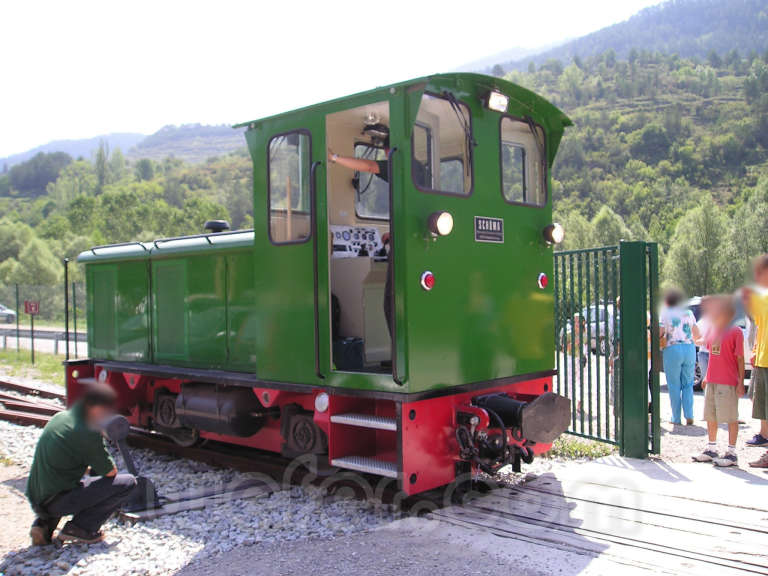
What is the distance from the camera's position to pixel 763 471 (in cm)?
590

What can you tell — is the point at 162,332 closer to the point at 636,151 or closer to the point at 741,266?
the point at 741,266

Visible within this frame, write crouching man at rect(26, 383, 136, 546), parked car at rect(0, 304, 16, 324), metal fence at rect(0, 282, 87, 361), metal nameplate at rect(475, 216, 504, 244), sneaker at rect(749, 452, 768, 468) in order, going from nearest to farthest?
crouching man at rect(26, 383, 136, 546) → metal nameplate at rect(475, 216, 504, 244) → sneaker at rect(749, 452, 768, 468) → metal fence at rect(0, 282, 87, 361) → parked car at rect(0, 304, 16, 324)

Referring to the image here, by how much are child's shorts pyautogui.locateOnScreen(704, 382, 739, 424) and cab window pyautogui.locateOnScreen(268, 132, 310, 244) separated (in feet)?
14.7

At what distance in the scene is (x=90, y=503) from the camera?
480cm

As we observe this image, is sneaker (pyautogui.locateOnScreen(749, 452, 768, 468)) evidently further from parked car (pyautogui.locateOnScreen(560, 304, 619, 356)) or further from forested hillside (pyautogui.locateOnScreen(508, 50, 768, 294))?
forested hillside (pyautogui.locateOnScreen(508, 50, 768, 294))

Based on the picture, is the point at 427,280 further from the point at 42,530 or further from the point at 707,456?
the point at 707,456

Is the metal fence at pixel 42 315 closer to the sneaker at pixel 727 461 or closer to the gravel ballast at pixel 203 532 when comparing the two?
the gravel ballast at pixel 203 532

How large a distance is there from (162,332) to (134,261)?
1.08m

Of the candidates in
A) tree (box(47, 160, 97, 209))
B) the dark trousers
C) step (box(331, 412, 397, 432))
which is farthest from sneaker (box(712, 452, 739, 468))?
tree (box(47, 160, 97, 209))

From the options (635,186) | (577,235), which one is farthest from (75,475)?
(635,186)

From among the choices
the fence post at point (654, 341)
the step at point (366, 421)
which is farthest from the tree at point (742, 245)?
the step at point (366, 421)

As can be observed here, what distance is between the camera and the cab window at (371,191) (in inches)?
248

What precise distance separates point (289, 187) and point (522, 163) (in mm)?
2132

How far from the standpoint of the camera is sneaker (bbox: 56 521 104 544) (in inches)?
185
